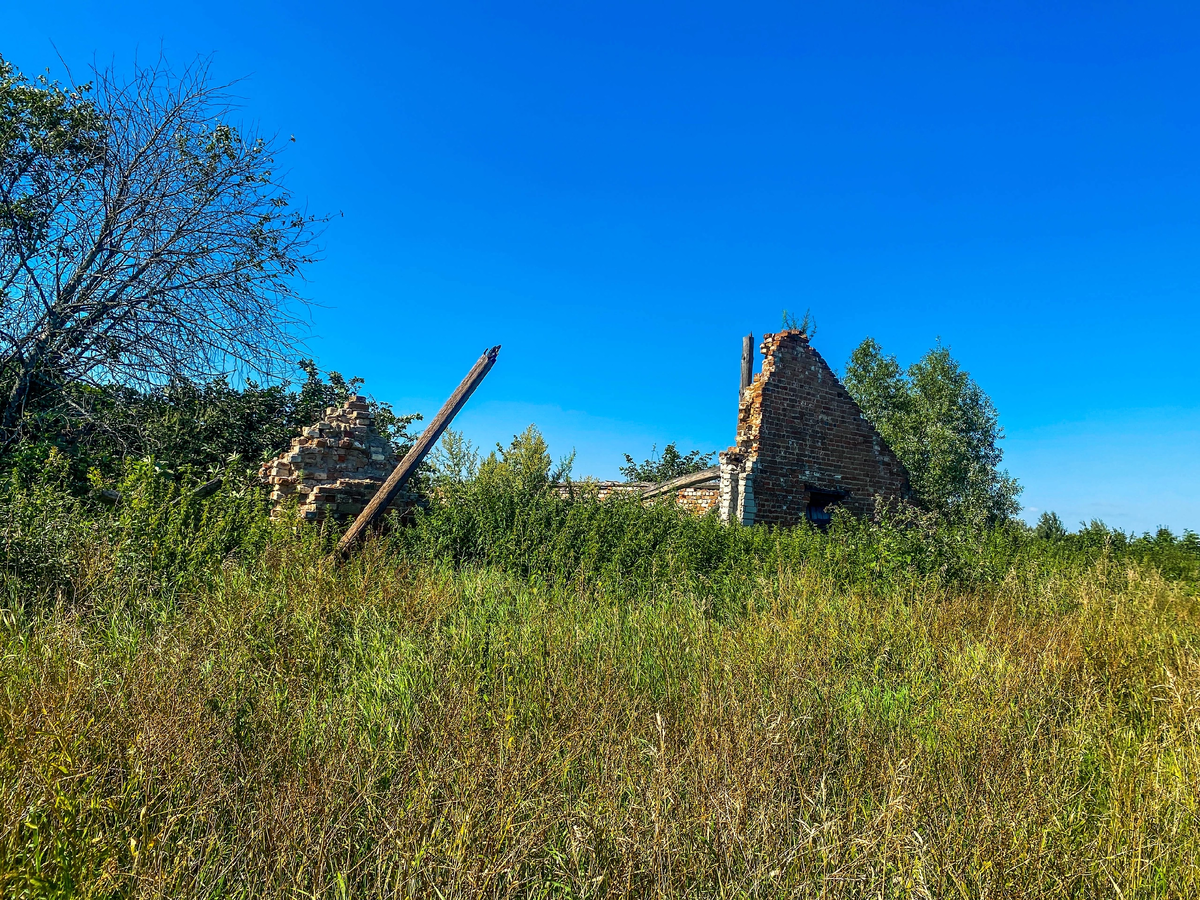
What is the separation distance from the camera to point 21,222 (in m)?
6.62

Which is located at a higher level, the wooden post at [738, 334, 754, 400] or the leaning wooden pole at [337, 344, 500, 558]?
the wooden post at [738, 334, 754, 400]

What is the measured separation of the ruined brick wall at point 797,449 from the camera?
445 inches

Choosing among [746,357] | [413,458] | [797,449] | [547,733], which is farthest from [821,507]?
[547,733]

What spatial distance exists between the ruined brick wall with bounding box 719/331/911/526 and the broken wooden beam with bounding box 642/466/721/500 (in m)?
0.84

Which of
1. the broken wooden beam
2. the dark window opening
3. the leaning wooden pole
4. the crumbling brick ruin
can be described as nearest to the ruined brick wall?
the dark window opening

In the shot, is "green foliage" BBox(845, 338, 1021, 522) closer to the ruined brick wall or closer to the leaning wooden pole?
the ruined brick wall

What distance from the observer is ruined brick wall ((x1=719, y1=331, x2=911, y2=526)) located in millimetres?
11312

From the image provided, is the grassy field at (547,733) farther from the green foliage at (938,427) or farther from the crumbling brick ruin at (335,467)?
the green foliage at (938,427)

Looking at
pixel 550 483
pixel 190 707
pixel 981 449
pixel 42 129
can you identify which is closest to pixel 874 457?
pixel 550 483

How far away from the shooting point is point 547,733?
2902mm

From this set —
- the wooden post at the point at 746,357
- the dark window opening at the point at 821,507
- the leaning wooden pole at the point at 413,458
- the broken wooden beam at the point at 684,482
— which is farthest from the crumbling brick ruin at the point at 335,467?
the wooden post at the point at 746,357

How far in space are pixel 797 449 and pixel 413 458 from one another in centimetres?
708

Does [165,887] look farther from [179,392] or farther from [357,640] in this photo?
[179,392]

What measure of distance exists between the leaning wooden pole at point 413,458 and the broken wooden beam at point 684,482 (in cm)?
525
